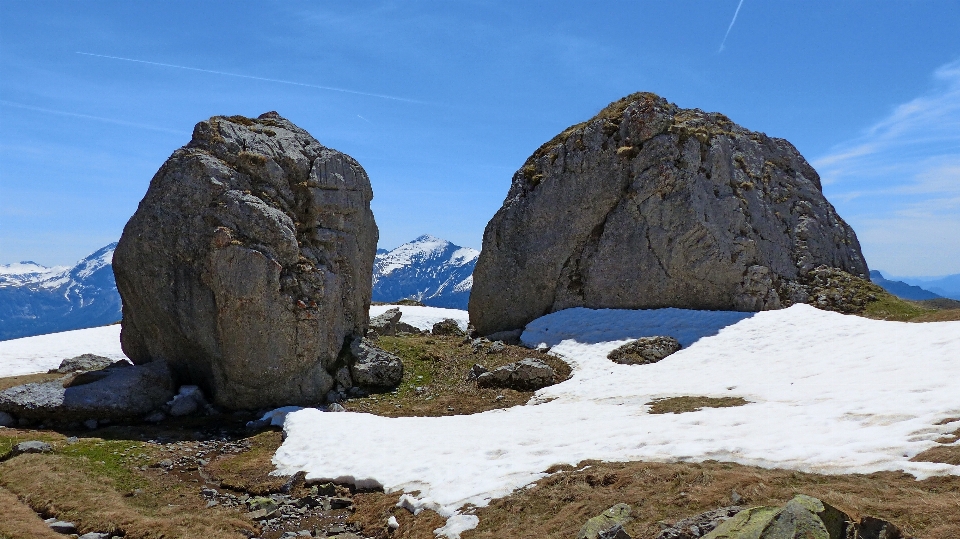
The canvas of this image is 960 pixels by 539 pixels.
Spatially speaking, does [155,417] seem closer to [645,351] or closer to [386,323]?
[386,323]

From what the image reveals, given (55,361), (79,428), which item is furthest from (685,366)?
(55,361)

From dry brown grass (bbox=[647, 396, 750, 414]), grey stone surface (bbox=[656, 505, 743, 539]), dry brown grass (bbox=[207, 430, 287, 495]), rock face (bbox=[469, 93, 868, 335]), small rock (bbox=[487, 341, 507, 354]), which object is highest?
rock face (bbox=[469, 93, 868, 335])

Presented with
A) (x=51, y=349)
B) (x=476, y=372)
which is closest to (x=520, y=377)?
(x=476, y=372)

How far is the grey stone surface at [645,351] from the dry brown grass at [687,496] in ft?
52.2

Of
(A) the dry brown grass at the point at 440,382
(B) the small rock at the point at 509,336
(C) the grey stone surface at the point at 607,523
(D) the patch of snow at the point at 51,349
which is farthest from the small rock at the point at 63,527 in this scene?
(D) the patch of snow at the point at 51,349

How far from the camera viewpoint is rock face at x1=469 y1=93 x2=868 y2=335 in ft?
116

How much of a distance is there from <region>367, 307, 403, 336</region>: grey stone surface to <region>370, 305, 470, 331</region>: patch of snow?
3.89m

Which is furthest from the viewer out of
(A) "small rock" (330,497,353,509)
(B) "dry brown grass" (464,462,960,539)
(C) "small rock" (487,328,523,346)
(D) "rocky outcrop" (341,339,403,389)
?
(C) "small rock" (487,328,523,346)

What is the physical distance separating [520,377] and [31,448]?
69.0 ft

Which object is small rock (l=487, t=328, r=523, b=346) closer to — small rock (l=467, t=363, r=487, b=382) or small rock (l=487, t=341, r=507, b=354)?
small rock (l=487, t=341, r=507, b=354)

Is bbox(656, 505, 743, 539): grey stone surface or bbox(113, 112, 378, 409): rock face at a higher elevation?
bbox(113, 112, 378, 409): rock face

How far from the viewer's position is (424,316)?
188 feet

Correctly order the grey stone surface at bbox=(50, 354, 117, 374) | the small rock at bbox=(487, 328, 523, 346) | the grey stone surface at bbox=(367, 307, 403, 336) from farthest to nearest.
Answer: the grey stone surface at bbox=(367, 307, 403, 336) → the small rock at bbox=(487, 328, 523, 346) → the grey stone surface at bbox=(50, 354, 117, 374)

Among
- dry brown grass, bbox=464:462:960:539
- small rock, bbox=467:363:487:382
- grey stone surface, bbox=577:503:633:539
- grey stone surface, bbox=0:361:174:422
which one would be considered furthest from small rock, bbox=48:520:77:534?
small rock, bbox=467:363:487:382
